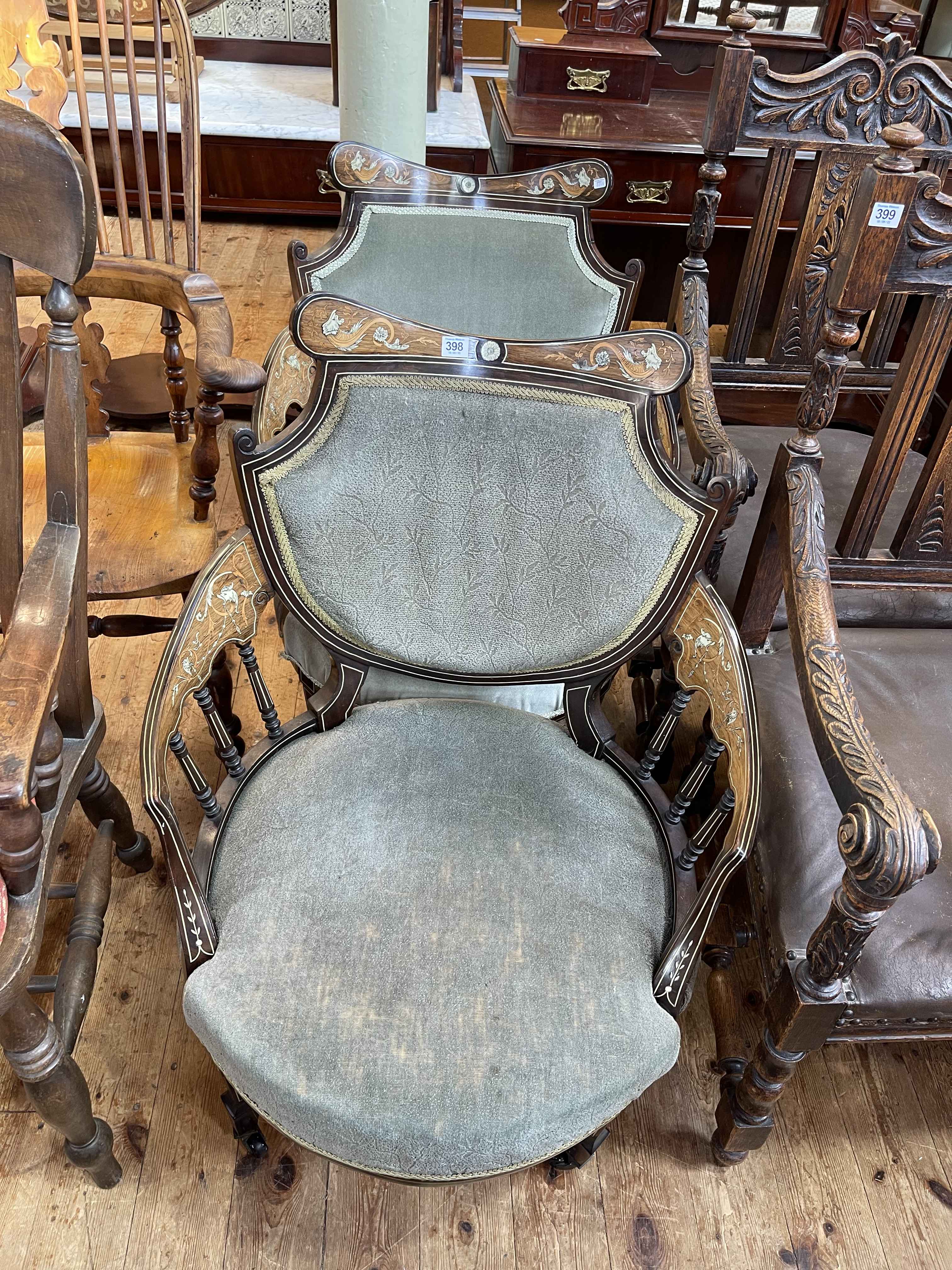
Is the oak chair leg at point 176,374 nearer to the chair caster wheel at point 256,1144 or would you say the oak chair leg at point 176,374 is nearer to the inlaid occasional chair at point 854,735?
the inlaid occasional chair at point 854,735

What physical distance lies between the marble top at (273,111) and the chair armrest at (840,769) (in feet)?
9.47

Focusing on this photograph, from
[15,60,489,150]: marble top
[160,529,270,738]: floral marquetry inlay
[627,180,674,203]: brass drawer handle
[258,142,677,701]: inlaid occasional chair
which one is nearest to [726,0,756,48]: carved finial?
[258,142,677,701]: inlaid occasional chair

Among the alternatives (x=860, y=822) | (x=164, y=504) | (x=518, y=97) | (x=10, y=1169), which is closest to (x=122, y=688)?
(x=164, y=504)

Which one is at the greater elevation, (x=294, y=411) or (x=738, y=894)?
(x=294, y=411)

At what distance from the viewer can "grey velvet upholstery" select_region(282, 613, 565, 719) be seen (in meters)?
1.28

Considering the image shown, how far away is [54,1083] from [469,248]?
4.70ft

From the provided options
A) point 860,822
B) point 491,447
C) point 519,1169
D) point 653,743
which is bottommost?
point 519,1169

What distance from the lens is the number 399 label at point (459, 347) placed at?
102cm

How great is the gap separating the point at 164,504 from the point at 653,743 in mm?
828

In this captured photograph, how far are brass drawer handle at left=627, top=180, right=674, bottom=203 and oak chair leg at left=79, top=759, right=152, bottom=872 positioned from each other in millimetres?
2492

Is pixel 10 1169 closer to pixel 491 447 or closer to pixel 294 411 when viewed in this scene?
pixel 491 447

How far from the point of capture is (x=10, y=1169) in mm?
1195

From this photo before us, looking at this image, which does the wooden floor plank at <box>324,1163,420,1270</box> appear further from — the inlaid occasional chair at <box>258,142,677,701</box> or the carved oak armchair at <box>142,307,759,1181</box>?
the inlaid occasional chair at <box>258,142,677,701</box>

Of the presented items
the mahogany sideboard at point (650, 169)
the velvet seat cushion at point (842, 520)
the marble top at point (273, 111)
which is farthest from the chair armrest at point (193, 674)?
the marble top at point (273, 111)
